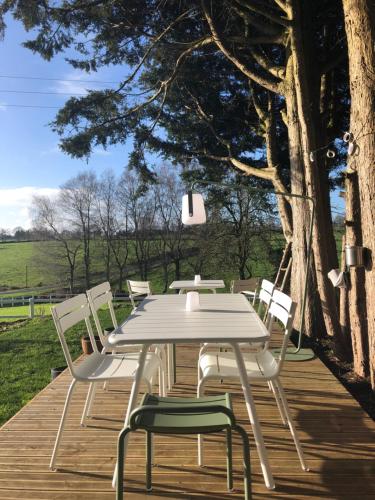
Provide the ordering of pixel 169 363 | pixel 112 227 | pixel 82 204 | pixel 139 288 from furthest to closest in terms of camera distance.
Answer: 1. pixel 82 204
2. pixel 112 227
3. pixel 139 288
4. pixel 169 363

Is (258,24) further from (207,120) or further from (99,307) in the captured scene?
(99,307)

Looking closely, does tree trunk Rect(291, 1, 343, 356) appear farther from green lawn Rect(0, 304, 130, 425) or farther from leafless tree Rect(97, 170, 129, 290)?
leafless tree Rect(97, 170, 129, 290)

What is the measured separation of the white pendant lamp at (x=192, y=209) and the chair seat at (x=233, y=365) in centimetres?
120

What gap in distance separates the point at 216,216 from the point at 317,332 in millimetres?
9791

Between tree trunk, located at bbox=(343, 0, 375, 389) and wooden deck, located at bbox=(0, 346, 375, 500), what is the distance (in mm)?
755

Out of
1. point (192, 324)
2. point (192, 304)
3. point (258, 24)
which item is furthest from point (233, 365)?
point (258, 24)

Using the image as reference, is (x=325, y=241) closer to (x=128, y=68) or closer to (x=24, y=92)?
(x=128, y=68)

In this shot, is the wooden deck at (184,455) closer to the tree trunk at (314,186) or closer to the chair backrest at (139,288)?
the chair backrest at (139,288)

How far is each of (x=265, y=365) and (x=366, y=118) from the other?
203cm

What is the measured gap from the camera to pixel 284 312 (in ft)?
7.20

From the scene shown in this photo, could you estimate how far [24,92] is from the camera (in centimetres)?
1156

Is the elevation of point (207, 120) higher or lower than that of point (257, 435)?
higher

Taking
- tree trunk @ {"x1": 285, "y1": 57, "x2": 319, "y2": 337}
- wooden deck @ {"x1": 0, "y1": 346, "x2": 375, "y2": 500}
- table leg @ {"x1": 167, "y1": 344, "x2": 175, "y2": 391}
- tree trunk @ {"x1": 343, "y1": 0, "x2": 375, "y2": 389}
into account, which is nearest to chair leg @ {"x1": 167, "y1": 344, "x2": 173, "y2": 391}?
table leg @ {"x1": 167, "y1": 344, "x2": 175, "y2": 391}

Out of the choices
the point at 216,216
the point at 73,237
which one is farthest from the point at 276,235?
the point at 73,237
